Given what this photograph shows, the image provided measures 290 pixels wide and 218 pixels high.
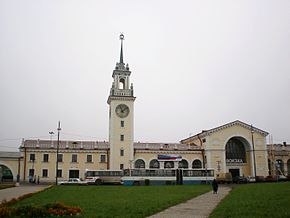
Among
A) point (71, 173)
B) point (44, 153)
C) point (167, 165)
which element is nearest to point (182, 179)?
point (167, 165)

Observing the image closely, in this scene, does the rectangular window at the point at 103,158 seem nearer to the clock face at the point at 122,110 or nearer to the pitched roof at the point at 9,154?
the clock face at the point at 122,110

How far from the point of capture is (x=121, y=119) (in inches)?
2237

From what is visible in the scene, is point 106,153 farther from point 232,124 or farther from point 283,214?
point 283,214

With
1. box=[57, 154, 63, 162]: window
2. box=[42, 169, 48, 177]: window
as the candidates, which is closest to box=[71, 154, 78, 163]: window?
box=[57, 154, 63, 162]: window

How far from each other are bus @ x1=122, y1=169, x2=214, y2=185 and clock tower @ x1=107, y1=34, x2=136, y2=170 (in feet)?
22.5

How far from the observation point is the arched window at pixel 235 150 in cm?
6188

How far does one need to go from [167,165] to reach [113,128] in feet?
36.6

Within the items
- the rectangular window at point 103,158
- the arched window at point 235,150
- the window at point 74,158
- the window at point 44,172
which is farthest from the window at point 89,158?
the arched window at point 235,150

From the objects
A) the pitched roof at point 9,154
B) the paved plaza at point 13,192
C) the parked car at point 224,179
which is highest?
the pitched roof at point 9,154

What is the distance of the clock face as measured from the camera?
57.1 m

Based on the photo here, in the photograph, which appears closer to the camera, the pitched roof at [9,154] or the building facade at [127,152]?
the pitched roof at [9,154]

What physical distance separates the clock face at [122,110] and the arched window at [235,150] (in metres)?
19.9

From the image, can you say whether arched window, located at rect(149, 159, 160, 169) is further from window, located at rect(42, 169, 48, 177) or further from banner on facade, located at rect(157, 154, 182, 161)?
window, located at rect(42, 169, 48, 177)

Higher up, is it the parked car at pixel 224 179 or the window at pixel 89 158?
the window at pixel 89 158
